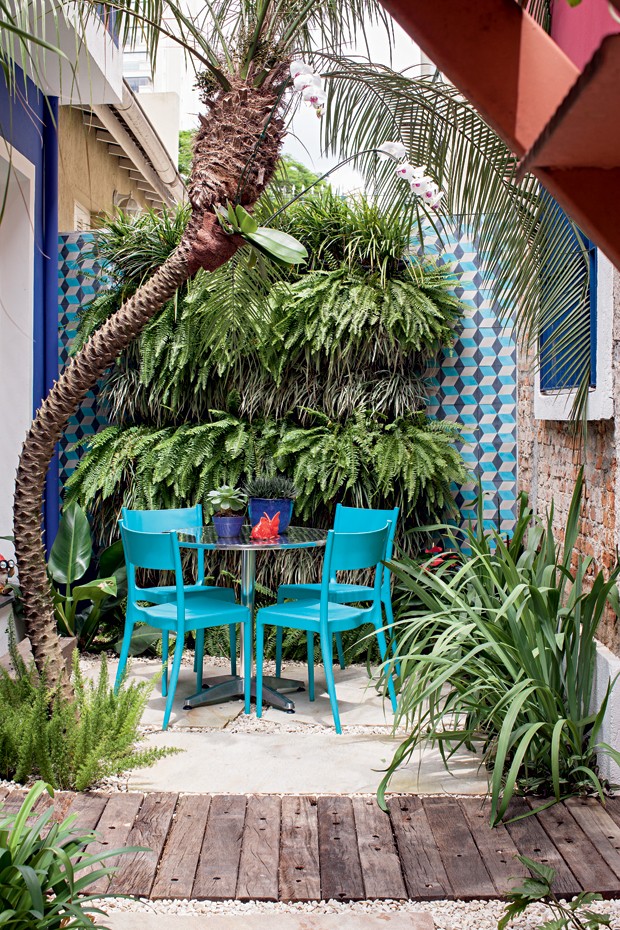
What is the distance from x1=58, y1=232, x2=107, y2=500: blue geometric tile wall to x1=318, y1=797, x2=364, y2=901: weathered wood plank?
387 cm

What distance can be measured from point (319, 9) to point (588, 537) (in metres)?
2.99

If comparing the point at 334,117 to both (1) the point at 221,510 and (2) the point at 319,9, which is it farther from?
(1) the point at 221,510

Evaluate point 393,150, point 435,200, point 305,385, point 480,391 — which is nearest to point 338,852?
point 435,200

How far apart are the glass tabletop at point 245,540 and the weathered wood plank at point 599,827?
1800 millimetres

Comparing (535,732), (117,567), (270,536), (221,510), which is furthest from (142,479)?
(535,732)

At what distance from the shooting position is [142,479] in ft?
19.6

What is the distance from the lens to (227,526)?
15.8 ft

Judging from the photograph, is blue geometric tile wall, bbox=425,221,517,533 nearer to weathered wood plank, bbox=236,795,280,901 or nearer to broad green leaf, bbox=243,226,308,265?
broad green leaf, bbox=243,226,308,265

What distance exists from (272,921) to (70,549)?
143 inches

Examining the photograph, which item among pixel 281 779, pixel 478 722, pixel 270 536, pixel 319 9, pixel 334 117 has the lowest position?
pixel 281 779

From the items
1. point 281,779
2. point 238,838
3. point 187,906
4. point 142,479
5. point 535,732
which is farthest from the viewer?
point 142,479

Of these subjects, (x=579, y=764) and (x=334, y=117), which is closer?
(x=579, y=764)

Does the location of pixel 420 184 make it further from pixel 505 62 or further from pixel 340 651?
pixel 505 62

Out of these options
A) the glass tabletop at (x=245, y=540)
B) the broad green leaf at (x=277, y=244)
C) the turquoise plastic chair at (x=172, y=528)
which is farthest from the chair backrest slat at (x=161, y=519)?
the broad green leaf at (x=277, y=244)
